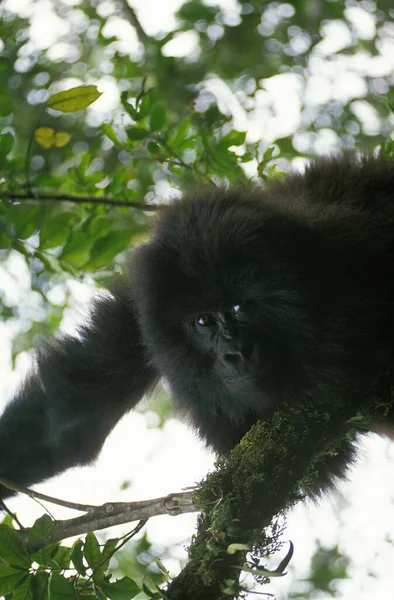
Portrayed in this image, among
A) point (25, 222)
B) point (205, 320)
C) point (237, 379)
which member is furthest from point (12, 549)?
point (25, 222)

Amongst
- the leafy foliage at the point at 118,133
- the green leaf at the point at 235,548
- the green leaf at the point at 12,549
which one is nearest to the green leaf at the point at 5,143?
the leafy foliage at the point at 118,133

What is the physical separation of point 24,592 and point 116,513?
0.34 meters

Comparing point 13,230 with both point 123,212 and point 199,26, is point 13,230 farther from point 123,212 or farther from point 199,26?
point 199,26

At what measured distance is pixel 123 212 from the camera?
3.46 metres

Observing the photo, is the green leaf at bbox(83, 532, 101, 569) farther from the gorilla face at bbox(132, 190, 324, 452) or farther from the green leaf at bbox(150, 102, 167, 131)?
the green leaf at bbox(150, 102, 167, 131)

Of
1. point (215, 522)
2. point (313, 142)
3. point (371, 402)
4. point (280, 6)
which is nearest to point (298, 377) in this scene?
point (371, 402)

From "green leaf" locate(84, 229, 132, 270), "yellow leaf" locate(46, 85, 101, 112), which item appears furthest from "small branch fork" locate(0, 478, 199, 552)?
"yellow leaf" locate(46, 85, 101, 112)

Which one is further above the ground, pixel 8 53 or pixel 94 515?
pixel 8 53

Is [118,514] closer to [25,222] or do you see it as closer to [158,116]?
[25,222]

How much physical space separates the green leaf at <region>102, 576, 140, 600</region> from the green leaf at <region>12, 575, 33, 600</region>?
21cm

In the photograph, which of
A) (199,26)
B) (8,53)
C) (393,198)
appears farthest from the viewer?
(199,26)

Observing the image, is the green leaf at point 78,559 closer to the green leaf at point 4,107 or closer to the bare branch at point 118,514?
the bare branch at point 118,514

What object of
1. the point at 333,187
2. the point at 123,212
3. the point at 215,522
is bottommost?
the point at 215,522

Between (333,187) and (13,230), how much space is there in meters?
1.46
